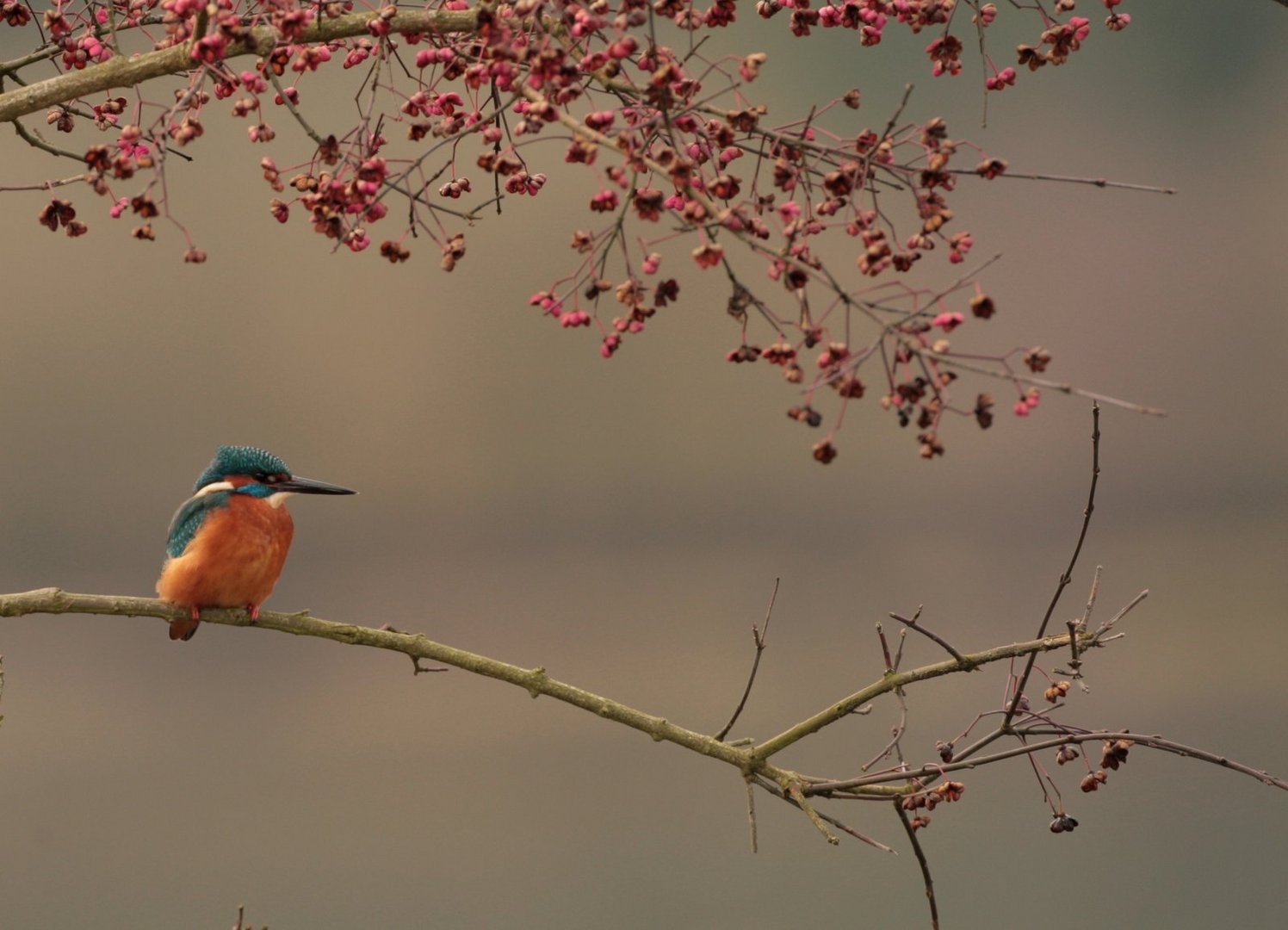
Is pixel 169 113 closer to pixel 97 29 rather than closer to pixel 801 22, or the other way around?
pixel 97 29

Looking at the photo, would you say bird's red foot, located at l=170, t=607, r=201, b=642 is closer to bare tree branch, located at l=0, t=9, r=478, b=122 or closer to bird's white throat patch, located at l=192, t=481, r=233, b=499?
bird's white throat patch, located at l=192, t=481, r=233, b=499

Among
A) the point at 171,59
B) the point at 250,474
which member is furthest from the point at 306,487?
the point at 171,59

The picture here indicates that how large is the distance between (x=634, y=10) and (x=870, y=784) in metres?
1.15

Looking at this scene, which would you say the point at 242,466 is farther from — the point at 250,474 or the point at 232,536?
the point at 232,536

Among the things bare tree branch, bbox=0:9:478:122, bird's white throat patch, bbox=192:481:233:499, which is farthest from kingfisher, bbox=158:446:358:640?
bare tree branch, bbox=0:9:478:122

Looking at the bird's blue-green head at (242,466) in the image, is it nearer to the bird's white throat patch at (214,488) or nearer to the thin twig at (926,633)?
the bird's white throat patch at (214,488)

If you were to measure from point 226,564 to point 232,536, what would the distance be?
0.09m

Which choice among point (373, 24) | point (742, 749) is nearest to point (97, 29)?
point (373, 24)

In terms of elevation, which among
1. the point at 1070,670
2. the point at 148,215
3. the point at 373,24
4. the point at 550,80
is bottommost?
the point at 1070,670

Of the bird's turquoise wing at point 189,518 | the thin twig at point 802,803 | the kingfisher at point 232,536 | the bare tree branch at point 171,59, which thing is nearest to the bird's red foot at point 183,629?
the kingfisher at point 232,536

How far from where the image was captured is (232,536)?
2.78m

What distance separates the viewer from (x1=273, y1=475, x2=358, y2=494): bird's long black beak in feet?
9.46

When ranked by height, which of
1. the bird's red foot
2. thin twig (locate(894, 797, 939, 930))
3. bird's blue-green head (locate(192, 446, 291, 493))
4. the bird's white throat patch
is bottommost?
thin twig (locate(894, 797, 939, 930))

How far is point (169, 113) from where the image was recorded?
5.23 ft
